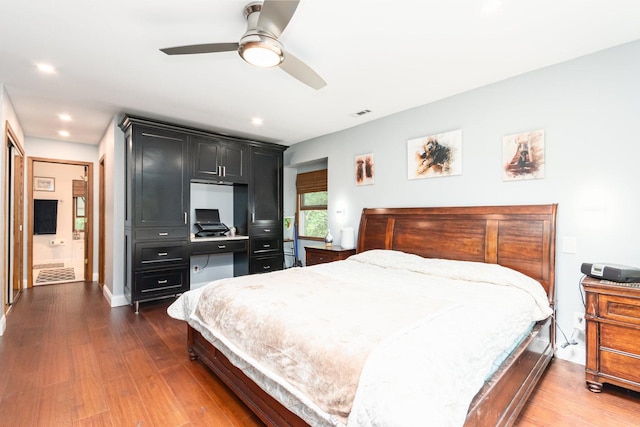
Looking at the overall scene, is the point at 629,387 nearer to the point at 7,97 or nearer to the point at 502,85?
the point at 502,85

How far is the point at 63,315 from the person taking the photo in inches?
144

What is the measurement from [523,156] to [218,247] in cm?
397

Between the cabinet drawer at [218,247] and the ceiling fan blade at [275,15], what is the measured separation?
129 inches

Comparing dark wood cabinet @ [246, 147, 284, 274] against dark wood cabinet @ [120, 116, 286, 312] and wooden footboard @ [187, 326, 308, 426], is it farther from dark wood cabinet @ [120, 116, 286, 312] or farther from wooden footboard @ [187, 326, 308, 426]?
wooden footboard @ [187, 326, 308, 426]

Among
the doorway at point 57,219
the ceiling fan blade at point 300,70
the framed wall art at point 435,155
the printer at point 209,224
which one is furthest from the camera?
the doorway at point 57,219

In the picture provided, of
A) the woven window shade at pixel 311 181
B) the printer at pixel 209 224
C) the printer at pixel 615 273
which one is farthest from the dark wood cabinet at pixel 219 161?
the printer at pixel 615 273

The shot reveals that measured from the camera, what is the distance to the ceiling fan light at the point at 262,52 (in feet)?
5.95

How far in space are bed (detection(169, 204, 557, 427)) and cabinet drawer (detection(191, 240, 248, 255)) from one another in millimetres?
1898

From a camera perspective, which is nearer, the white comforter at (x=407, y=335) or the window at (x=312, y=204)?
the white comforter at (x=407, y=335)

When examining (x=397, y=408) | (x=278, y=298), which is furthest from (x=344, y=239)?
(x=397, y=408)

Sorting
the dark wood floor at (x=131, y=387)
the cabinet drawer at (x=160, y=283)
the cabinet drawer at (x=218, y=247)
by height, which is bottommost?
the dark wood floor at (x=131, y=387)

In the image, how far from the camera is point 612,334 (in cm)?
205

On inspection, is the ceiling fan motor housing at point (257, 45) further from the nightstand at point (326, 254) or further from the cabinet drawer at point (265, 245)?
the cabinet drawer at point (265, 245)

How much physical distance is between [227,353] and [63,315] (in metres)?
3.10
